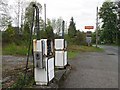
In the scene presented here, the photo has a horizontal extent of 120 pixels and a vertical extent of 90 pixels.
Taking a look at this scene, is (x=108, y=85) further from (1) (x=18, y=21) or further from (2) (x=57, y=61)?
(1) (x=18, y=21)

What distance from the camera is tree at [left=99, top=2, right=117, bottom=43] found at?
75375mm

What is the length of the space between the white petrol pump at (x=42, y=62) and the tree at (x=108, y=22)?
226 ft

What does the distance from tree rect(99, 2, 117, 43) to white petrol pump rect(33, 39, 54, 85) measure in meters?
68.8

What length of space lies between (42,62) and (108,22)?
70.1 metres

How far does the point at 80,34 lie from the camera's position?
47.8 meters

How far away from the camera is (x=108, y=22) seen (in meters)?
75.8

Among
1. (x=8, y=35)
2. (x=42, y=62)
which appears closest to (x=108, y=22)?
(x=8, y=35)

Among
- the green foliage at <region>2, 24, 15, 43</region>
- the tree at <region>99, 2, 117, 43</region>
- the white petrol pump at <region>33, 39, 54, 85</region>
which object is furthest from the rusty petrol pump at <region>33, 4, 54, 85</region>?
the tree at <region>99, 2, 117, 43</region>

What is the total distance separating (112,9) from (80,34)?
1292 inches

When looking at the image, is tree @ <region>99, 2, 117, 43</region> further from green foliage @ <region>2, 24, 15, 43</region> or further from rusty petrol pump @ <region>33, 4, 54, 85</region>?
rusty petrol pump @ <region>33, 4, 54, 85</region>

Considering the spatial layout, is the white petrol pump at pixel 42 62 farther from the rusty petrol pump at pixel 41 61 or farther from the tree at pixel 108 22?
the tree at pixel 108 22

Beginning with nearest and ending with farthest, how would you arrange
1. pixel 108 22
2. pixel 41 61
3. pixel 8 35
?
pixel 41 61 < pixel 8 35 < pixel 108 22

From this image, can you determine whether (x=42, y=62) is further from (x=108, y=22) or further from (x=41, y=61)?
(x=108, y=22)

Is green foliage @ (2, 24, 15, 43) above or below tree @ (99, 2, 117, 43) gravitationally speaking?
below
